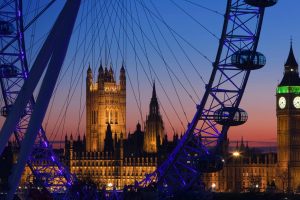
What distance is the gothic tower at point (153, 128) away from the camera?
469 ft

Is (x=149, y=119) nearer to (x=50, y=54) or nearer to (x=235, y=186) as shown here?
(x=235, y=186)

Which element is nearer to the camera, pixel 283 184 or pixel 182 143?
pixel 182 143

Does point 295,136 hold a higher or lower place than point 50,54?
higher

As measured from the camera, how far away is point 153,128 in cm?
14300

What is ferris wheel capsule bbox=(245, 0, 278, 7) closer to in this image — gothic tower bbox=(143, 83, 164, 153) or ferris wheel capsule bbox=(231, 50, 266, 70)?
ferris wheel capsule bbox=(231, 50, 266, 70)

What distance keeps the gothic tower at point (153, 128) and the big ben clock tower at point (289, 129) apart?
22075mm

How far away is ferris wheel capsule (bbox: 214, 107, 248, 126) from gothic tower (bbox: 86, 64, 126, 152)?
366ft

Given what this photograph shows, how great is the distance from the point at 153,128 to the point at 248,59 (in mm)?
98182

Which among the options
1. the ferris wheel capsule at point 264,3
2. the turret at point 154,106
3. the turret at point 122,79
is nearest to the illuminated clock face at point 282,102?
the turret at point 154,106

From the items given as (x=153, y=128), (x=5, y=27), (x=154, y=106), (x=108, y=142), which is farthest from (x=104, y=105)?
(x=5, y=27)

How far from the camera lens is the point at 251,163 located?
446ft

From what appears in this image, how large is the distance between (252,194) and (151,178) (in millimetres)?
24122

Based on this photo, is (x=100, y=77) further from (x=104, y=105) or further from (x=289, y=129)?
(x=289, y=129)

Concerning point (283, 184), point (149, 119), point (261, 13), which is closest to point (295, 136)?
point (283, 184)
